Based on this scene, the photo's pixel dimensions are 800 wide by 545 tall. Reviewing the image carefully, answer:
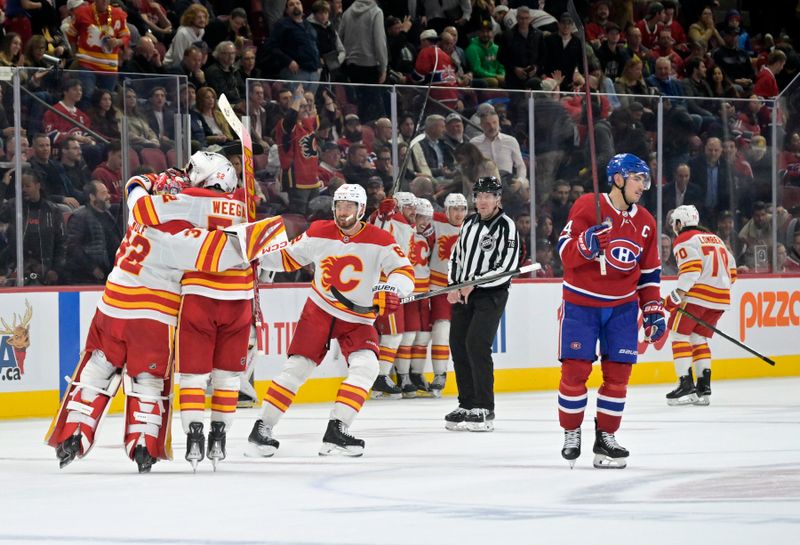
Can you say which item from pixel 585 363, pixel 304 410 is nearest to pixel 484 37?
pixel 304 410

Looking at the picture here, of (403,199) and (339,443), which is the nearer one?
(339,443)

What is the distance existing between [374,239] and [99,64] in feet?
14.6

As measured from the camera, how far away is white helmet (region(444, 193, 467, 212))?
11.5 metres

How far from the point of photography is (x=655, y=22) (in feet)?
52.7

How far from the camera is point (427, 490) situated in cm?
594

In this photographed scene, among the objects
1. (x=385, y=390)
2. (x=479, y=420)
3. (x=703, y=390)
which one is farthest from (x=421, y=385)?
(x=479, y=420)

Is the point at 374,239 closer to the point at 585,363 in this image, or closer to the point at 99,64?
the point at 585,363

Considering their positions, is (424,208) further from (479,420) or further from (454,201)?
(479,420)

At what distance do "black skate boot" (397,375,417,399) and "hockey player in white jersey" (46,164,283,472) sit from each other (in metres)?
4.82

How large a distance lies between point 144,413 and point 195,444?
0.90ft

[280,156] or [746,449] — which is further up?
[280,156]

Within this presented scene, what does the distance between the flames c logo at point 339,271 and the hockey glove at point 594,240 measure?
137 cm

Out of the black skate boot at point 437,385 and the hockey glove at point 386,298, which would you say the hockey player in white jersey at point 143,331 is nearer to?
the hockey glove at point 386,298

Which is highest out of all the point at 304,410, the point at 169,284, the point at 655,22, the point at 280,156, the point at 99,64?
the point at 655,22
